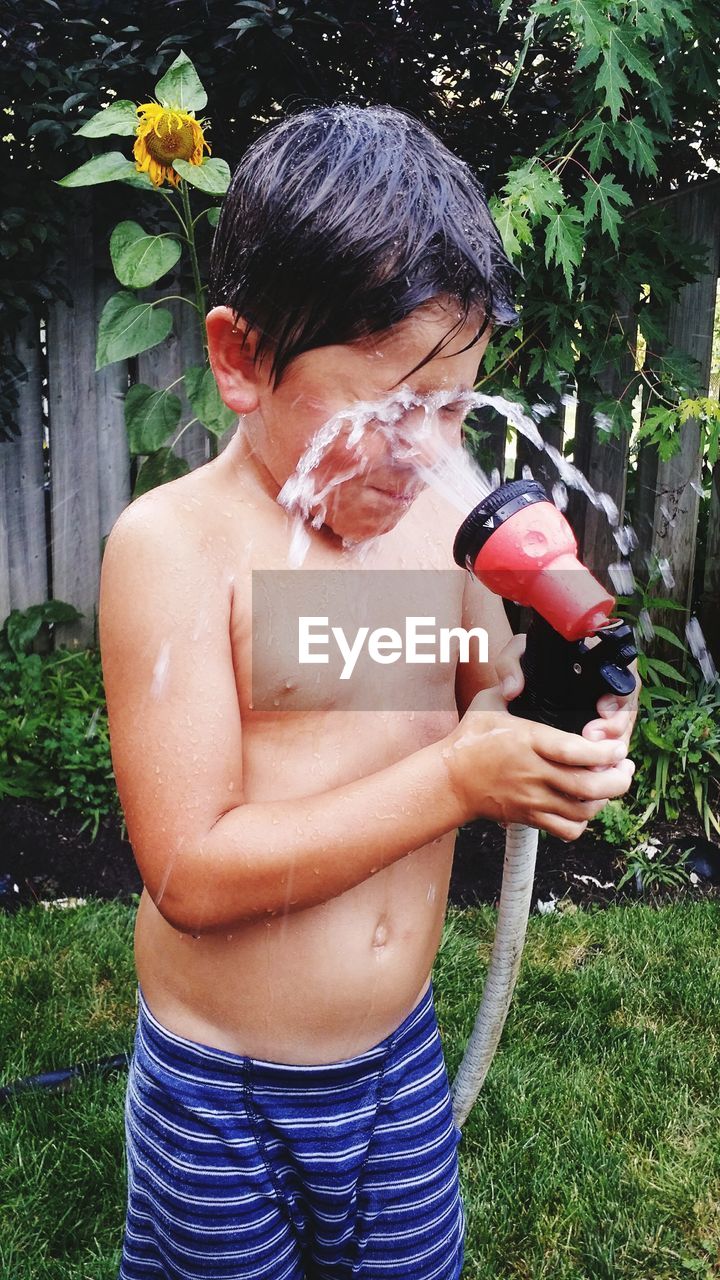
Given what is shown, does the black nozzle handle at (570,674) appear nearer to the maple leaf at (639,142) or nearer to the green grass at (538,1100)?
the green grass at (538,1100)

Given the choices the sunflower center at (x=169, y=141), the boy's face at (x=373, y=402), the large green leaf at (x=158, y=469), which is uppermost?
the sunflower center at (x=169, y=141)

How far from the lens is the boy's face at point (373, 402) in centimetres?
110

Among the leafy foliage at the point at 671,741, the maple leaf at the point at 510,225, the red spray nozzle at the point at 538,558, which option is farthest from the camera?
the leafy foliage at the point at 671,741

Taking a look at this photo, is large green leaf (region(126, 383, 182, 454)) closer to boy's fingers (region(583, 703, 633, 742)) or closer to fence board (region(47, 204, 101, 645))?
fence board (region(47, 204, 101, 645))

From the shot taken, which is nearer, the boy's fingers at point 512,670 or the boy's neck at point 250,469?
the boy's fingers at point 512,670

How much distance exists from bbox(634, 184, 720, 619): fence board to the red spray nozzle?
2.92m

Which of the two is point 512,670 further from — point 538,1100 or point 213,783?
point 538,1100

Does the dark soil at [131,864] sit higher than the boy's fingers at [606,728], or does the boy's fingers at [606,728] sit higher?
the boy's fingers at [606,728]

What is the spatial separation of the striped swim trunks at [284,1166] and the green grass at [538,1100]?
28.3 inches

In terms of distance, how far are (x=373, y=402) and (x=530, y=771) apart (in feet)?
1.33

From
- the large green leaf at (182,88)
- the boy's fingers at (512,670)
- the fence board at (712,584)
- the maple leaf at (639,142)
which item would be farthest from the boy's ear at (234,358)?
the fence board at (712,584)

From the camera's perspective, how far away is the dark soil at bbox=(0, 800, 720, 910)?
11.0 ft

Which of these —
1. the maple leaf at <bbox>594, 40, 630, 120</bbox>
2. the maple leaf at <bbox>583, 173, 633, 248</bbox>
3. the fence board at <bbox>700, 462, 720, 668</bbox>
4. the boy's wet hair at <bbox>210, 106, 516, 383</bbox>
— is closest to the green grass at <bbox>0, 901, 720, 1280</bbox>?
the fence board at <bbox>700, 462, 720, 668</bbox>

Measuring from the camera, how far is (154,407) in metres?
3.10
